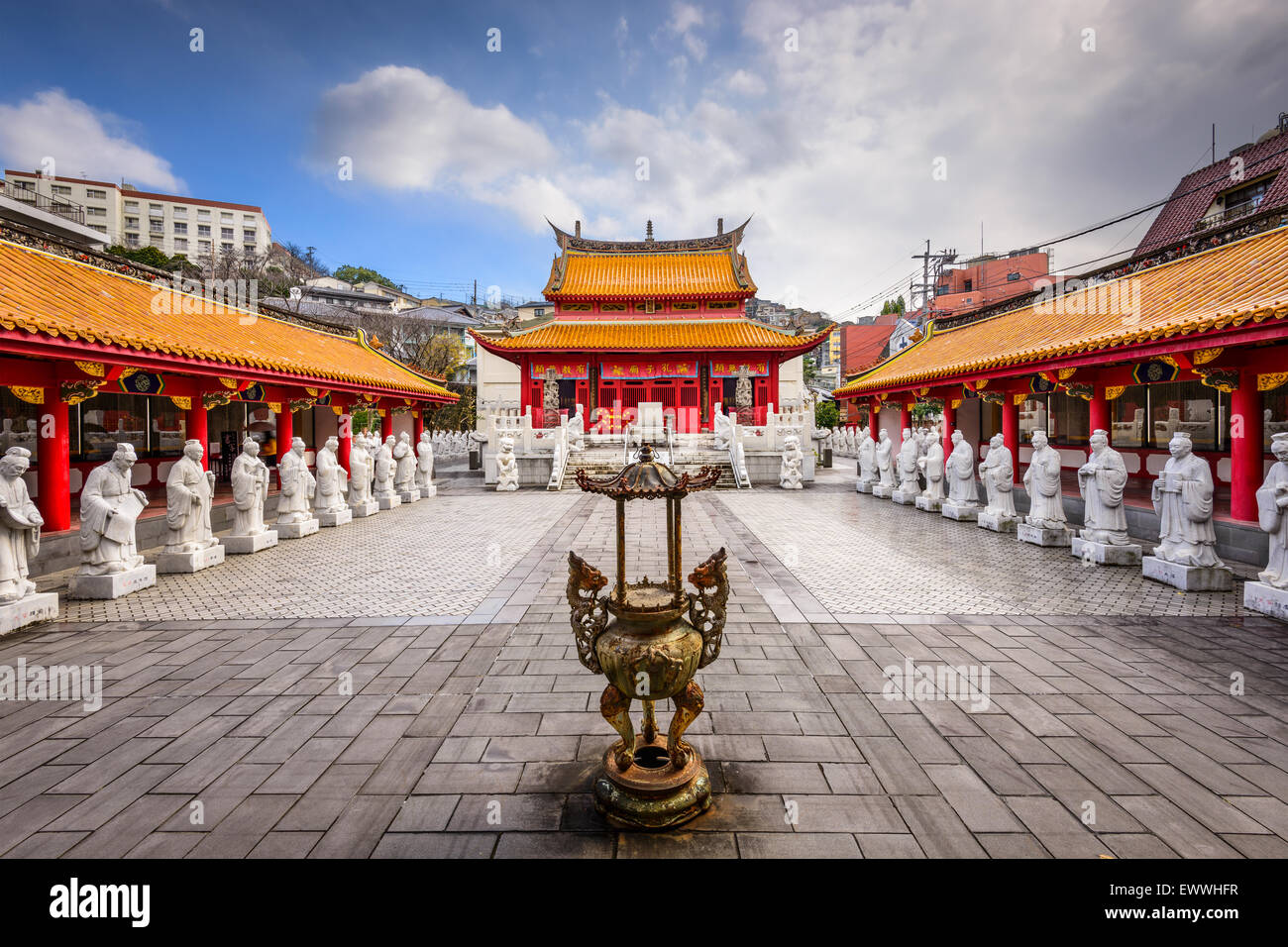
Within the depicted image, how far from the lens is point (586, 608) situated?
2.93m

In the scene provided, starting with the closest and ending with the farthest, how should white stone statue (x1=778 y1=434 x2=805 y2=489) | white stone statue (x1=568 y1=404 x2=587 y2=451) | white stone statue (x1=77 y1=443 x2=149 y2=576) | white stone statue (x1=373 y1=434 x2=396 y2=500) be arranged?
white stone statue (x1=77 y1=443 x2=149 y2=576), white stone statue (x1=373 y1=434 x2=396 y2=500), white stone statue (x1=778 y1=434 x2=805 y2=489), white stone statue (x1=568 y1=404 x2=587 y2=451)

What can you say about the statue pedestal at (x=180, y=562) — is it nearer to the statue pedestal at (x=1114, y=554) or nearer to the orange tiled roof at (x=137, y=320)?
the orange tiled roof at (x=137, y=320)

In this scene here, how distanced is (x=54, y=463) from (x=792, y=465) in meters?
15.7

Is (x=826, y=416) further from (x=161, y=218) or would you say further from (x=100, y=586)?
(x=161, y=218)

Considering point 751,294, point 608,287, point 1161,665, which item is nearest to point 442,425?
point 608,287

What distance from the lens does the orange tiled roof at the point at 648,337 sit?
22.6 metres

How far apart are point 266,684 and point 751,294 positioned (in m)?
23.8

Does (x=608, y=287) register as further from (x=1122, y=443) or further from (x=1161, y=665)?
(x=1161, y=665)

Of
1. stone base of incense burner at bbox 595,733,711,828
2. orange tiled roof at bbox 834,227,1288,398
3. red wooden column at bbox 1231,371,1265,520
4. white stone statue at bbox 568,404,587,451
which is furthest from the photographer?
white stone statue at bbox 568,404,587,451

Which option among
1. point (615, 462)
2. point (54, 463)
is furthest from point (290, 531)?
point (615, 462)

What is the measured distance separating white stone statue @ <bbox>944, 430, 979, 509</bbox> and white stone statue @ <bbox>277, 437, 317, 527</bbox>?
12.2 meters

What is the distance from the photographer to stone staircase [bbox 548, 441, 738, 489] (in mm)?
18016

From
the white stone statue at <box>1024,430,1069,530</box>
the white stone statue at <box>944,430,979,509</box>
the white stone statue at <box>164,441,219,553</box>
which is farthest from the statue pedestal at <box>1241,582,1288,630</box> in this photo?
the white stone statue at <box>944,430,979,509</box>

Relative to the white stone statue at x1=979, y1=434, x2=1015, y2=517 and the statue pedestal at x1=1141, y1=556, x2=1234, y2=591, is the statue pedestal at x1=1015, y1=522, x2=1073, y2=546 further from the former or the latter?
the statue pedestal at x1=1141, y1=556, x2=1234, y2=591
